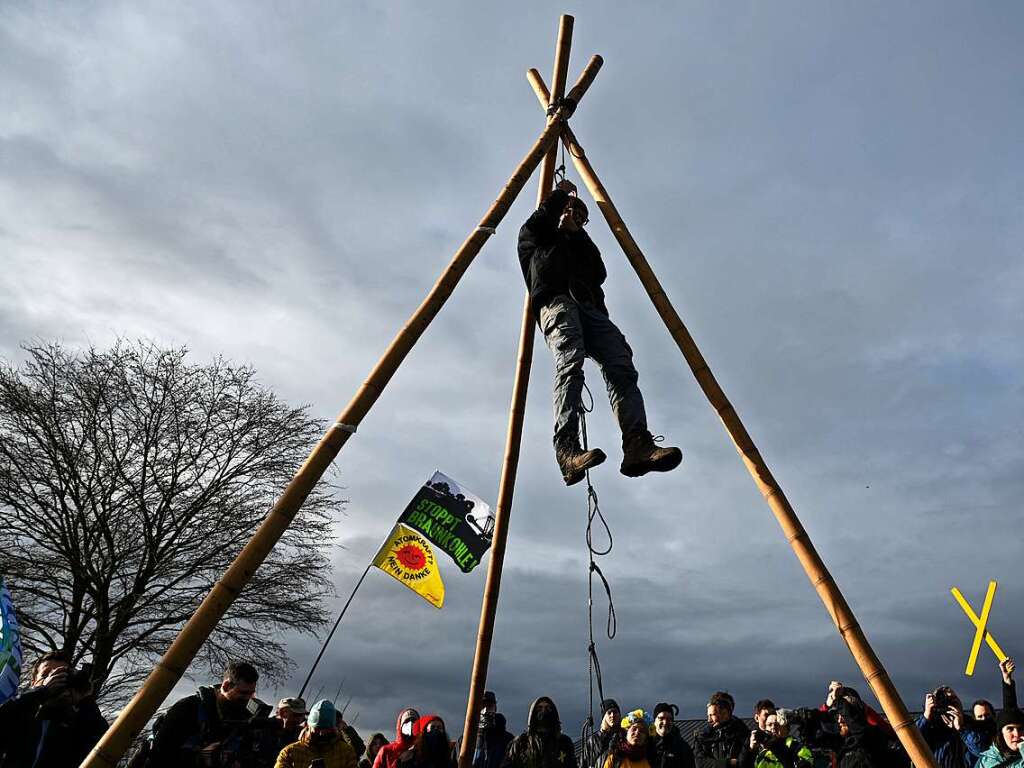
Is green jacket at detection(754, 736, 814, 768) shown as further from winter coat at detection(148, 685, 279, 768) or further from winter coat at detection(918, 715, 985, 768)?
winter coat at detection(148, 685, 279, 768)

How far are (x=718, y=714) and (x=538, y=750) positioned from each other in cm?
191

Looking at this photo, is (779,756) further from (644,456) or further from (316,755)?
(316,755)

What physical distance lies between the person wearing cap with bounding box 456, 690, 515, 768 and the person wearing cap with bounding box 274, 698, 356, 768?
2.30 meters

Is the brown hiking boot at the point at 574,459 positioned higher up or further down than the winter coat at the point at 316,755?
higher up

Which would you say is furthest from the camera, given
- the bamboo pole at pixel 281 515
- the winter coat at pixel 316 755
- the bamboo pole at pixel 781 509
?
the winter coat at pixel 316 755

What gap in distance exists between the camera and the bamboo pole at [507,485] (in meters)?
7.32

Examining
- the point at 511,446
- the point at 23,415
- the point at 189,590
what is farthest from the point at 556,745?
the point at 23,415

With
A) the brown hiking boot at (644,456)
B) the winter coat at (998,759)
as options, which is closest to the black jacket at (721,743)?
the winter coat at (998,759)

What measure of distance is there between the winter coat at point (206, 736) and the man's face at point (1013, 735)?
20.3 ft

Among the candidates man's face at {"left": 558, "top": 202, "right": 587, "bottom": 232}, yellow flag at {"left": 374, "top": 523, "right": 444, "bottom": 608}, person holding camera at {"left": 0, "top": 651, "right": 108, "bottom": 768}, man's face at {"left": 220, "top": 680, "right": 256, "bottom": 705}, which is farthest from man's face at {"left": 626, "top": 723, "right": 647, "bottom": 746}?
yellow flag at {"left": 374, "top": 523, "right": 444, "bottom": 608}

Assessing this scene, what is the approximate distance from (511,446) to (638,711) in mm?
3106

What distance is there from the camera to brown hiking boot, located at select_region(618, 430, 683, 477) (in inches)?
217

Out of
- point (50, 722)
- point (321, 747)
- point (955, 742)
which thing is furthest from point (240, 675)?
point (955, 742)

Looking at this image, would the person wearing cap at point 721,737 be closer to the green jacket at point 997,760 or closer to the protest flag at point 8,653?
the green jacket at point 997,760
